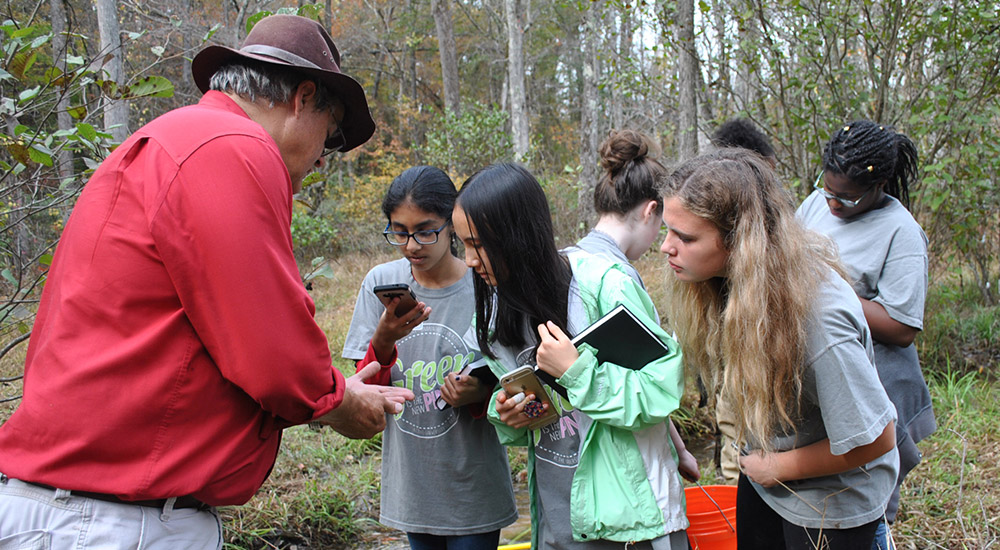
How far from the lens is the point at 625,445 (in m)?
1.99

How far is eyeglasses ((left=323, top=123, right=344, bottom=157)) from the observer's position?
80.8 inches

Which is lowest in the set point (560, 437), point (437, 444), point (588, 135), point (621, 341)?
point (588, 135)

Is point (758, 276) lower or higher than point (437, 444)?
higher

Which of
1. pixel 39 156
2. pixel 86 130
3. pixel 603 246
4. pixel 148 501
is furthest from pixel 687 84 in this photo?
pixel 148 501

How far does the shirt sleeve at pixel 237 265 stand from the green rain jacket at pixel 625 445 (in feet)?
2.60

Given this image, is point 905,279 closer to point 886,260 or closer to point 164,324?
point 886,260

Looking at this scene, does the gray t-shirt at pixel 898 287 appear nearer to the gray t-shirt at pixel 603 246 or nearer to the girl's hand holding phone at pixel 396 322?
the gray t-shirt at pixel 603 246

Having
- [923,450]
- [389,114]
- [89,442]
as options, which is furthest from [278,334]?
[389,114]

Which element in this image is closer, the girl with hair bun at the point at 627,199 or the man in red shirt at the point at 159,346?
the man in red shirt at the point at 159,346

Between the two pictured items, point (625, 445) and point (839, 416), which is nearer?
point (839, 416)

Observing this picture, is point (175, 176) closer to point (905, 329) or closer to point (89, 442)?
point (89, 442)

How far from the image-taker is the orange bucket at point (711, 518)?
2.45 metres

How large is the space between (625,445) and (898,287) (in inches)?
55.3

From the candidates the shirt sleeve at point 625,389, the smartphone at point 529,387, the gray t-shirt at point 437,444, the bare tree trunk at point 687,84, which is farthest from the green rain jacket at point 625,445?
the bare tree trunk at point 687,84
